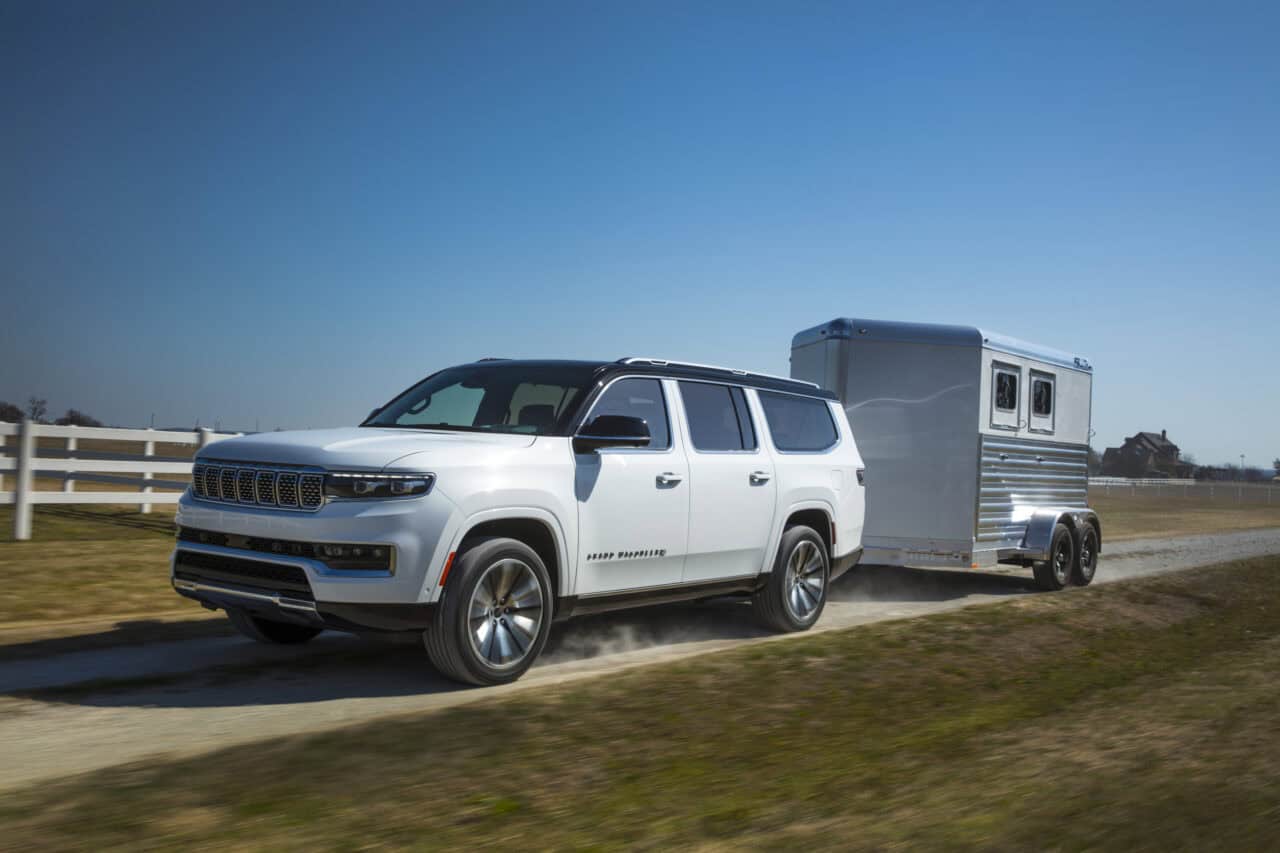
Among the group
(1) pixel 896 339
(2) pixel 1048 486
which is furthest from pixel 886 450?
(2) pixel 1048 486

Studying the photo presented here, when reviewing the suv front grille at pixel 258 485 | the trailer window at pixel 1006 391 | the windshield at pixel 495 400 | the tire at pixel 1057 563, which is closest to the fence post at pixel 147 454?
the windshield at pixel 495 400

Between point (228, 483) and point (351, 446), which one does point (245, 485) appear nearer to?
point (228, 483)

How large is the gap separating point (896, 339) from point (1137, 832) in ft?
27.3

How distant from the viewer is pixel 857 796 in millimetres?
4625

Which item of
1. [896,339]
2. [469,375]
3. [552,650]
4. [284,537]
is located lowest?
[552,650]

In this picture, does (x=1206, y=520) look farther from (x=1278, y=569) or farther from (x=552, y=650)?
(x=552, y=650)

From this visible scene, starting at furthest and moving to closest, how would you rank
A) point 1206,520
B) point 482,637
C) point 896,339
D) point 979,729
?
1. point 1206,520
2. point 896,339
3. point 482,637
4. point 979,729

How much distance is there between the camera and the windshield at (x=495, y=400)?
7270mm

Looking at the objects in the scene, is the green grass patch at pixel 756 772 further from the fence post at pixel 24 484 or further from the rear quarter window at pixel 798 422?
the fence post at pixel 24 484

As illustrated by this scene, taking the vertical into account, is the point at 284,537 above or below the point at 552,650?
above

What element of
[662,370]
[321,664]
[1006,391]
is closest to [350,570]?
[321,664]

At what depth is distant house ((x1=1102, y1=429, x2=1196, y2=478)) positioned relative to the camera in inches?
5187

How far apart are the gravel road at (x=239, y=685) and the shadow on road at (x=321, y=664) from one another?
0.01 metres

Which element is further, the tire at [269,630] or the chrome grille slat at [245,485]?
the tire at [269,630]
